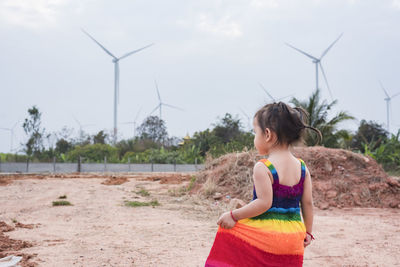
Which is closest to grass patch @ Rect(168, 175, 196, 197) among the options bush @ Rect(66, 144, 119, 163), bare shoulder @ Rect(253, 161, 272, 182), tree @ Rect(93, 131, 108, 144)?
bare shoulder @ Rect(253, 161, 272, 182)

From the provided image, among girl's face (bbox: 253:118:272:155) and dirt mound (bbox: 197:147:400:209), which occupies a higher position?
girl's face (bbox: 253:118:272:155)

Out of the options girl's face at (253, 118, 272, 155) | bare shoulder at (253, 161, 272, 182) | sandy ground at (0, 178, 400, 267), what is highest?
girl's face at (253, 118, 272, 155)

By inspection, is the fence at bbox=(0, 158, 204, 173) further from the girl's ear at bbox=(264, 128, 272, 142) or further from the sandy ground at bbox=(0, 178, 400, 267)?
the girl's ear at bbox=(264, 128, 272, 142)

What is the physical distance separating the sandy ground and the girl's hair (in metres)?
1.86

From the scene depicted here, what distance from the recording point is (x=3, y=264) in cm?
281

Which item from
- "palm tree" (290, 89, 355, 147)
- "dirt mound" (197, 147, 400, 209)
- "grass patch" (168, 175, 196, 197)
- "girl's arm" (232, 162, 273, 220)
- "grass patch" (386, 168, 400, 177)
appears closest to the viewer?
"girl's arm" (232, 162, 273, 220)

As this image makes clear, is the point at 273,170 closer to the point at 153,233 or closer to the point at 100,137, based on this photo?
the point at 153,233

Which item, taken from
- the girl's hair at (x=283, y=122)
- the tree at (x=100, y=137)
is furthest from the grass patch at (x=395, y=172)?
the tree at (x=100, y=137)

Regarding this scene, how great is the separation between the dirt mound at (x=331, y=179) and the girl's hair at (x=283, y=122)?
19.6ft

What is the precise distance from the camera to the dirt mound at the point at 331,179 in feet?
25.9

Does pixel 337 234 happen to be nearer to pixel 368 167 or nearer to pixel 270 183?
pixel 270 183

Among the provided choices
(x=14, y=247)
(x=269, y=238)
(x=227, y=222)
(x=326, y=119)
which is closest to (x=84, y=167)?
(x=326, y=119)

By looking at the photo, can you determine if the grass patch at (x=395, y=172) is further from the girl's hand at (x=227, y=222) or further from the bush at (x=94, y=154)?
the bush at (x=94, y=154)

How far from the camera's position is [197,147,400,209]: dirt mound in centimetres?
790
